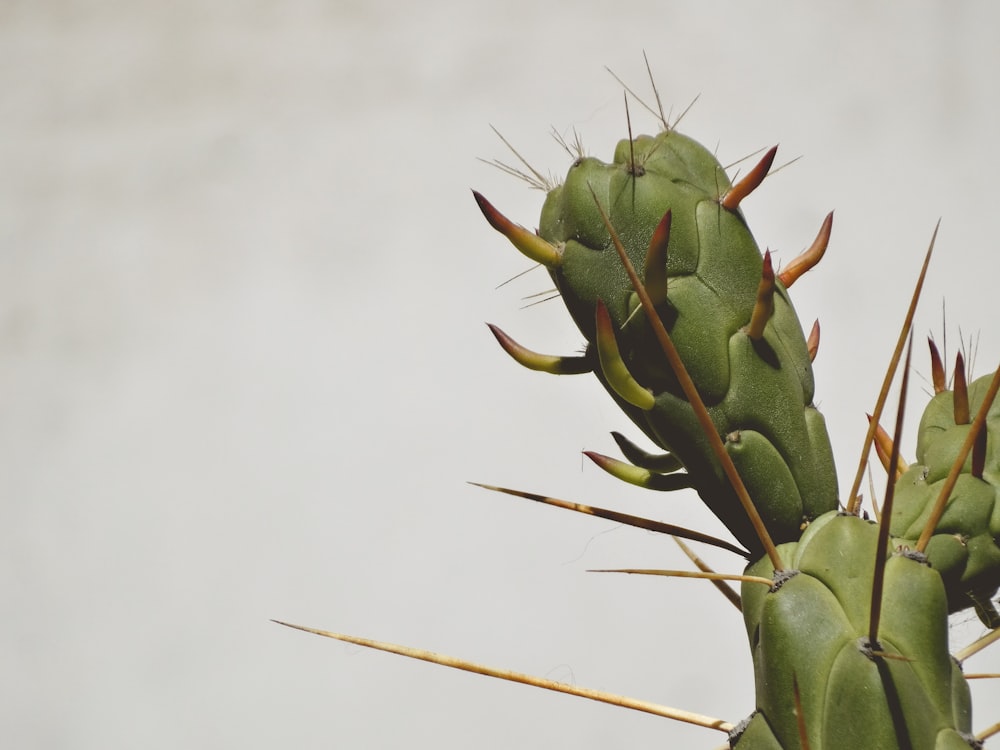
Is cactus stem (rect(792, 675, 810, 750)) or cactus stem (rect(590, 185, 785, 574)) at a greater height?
cactus stem (rect(590, 185, 785, 574))

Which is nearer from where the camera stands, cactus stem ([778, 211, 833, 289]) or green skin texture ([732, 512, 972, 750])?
green skin texture ([732, 512, 972, 750])

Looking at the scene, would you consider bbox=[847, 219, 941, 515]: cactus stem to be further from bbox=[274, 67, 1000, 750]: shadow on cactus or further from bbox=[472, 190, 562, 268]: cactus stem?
bbox=[472, 190, 562, 268]: cactus stem

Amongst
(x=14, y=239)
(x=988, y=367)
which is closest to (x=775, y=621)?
(x=988, y=367)

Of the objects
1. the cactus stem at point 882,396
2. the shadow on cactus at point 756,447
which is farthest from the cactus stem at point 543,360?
the cactus stem at point 882,396

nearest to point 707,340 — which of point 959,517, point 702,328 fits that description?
point 702,328

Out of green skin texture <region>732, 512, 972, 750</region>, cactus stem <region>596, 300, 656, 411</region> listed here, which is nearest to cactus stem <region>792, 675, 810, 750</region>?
green skin texture <region>732, 512, 972, 750</region>

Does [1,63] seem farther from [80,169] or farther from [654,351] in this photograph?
[654,351]

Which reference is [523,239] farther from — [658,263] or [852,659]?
[852,659]
